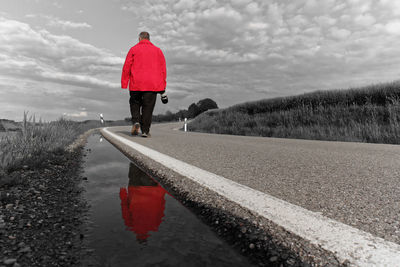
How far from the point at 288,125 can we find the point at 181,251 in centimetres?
1397

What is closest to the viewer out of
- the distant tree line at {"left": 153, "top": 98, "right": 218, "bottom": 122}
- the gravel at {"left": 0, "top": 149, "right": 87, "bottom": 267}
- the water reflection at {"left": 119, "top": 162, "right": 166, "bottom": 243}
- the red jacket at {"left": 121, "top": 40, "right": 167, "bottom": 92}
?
the gravel at {"left": 0, "top": 149, "right": 87, "bottom": 267}

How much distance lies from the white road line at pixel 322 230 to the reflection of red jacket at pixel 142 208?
1.39ft

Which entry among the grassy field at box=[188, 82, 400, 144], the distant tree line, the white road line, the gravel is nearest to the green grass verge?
the gravel

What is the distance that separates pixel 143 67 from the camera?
6930mm

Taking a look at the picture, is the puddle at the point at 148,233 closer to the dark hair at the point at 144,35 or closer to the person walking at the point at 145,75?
the person walking at the point at 145,75

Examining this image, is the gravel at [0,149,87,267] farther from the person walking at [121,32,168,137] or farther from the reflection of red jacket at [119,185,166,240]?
the person walking at [121,32,168,137]

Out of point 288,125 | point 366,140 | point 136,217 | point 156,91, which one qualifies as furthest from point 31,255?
point 288,125

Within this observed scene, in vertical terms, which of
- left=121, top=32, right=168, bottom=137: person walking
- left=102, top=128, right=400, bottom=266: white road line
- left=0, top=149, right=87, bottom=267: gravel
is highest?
left=121, top=32, right=168, bottom=137: person walking

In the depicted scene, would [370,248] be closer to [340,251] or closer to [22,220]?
[340,251]

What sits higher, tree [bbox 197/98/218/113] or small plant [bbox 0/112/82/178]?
tree [bbox 197/98/218/113]

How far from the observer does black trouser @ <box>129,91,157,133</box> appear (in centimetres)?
724

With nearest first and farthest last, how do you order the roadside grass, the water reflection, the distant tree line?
the water reflection, the roadside grass, the distant tree line

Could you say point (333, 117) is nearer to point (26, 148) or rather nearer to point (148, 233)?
point (26, 148)

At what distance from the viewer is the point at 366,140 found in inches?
357
